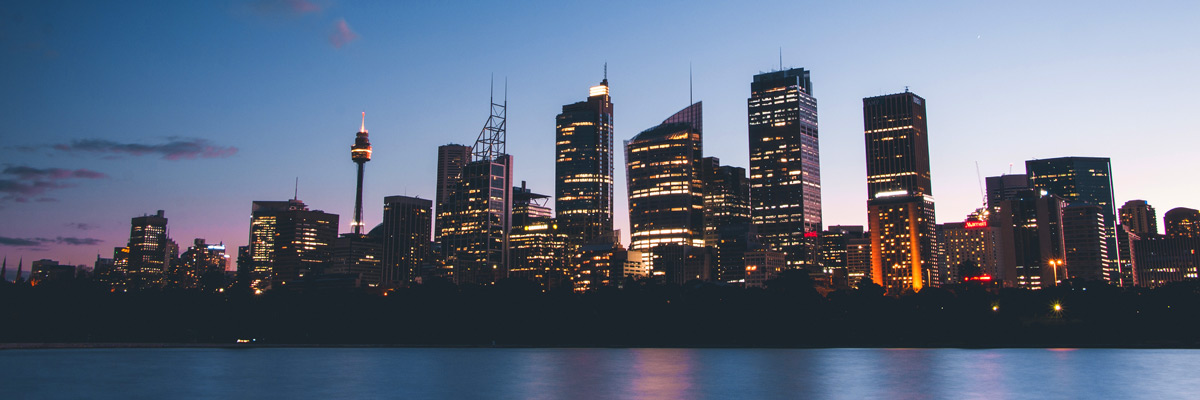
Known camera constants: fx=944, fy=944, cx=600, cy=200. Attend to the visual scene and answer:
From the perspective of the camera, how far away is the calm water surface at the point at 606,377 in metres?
64.8

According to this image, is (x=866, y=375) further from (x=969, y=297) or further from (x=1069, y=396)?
(x=969, y=297)

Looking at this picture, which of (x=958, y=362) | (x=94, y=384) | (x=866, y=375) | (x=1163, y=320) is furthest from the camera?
(x=1163, y=320)

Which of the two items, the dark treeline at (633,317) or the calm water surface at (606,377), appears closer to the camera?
the calm water surface at (606,377)

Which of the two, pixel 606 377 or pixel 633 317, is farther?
pixel 633 317

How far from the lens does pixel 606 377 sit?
3086 inches

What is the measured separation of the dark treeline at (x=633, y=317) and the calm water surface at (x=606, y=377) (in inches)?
1482

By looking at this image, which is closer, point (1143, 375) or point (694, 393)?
point (694, 393)

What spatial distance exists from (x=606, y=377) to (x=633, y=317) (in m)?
83.3

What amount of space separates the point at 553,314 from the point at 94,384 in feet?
306

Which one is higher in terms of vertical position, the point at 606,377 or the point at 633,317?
the point at 633,317

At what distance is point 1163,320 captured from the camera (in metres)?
148

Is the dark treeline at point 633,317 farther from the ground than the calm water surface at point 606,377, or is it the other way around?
the dark treeline at point 633,317

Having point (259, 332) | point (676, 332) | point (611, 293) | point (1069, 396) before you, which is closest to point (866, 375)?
point (1069, 396)

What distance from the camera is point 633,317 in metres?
161
